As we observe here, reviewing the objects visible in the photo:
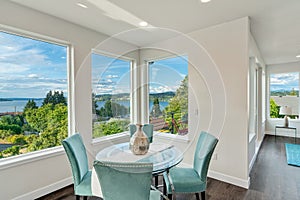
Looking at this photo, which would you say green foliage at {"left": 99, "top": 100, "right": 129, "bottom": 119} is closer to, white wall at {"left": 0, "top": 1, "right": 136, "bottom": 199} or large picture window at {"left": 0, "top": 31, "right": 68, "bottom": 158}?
white wall at {"left": 0, "top": 1, "right": 136, "bottom": 199}

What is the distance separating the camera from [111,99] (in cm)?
329

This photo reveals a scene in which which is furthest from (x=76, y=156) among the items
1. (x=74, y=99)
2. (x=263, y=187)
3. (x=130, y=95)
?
(x=263, y=187)

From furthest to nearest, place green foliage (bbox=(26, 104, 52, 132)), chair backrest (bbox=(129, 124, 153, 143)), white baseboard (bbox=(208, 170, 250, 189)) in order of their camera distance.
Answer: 1. chair backrest (bbox=(129, 124, 153, 143))
2. white baseboard (bbox=(208, 170, 250, 189))
3. green foliage (bbox=(26, 104, 52, 132))

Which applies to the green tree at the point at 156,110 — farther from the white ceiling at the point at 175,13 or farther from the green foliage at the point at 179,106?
the white ceiling at the point at 175,13

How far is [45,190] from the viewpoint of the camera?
239 cm

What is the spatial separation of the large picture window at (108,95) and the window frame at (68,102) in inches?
15.6

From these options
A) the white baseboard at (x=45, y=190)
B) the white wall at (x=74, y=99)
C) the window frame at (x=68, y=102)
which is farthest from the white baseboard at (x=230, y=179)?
the window frame at (x=68, y=102)

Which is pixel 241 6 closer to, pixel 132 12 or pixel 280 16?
pixel 280 16

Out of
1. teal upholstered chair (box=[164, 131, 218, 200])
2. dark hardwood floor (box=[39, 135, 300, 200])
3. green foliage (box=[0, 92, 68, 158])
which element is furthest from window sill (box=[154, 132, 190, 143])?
green foliage (box=[0, 92, 68, 158])

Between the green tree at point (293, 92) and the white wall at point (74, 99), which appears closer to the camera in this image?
the white wall at point (74, 99)

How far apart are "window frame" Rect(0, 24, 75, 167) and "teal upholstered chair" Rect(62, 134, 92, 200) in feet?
2.64

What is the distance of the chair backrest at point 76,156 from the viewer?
1777 millimetres

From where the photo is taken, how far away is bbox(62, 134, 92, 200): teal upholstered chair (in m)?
1.76

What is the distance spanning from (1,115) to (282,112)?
6717mm
